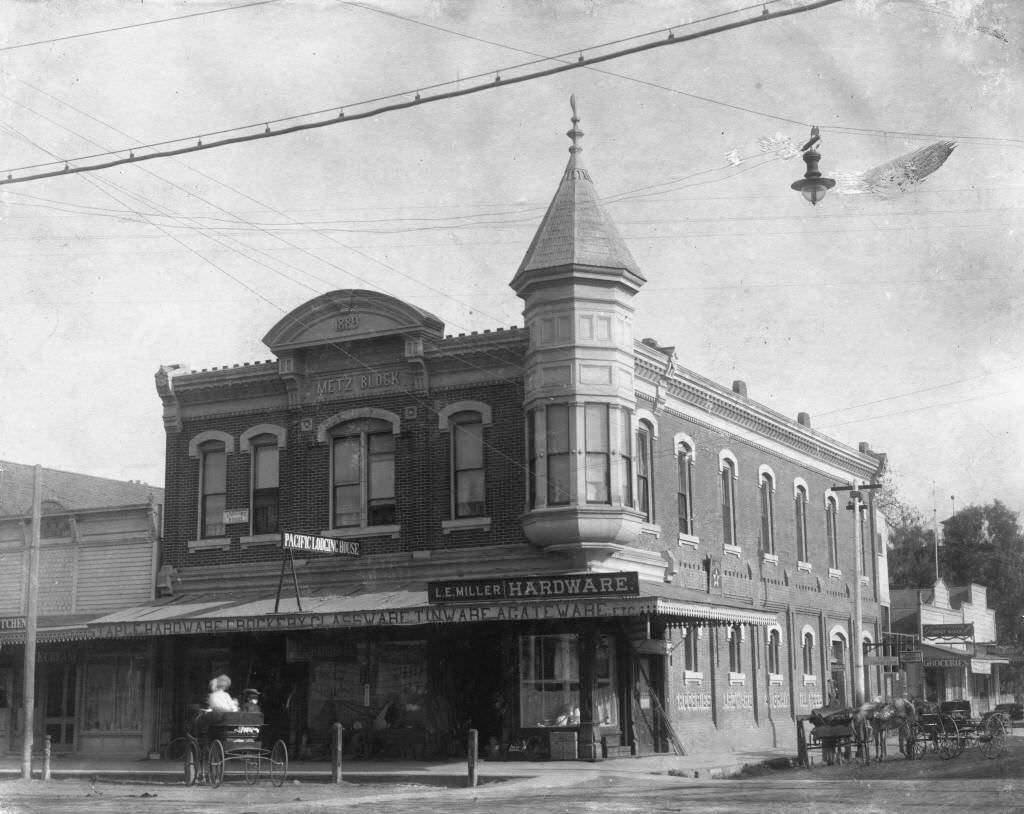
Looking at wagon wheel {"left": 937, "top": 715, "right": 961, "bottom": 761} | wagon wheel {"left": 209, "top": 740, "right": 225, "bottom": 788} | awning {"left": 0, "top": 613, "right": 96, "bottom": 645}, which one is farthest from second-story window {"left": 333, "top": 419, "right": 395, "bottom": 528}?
wagon wheel {"left": 937, "top": 715, "right": 961, "bottom": 761}

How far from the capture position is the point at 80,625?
30125mm

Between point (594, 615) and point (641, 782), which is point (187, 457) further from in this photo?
point (641, 782)

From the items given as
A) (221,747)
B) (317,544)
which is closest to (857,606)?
(317,544)

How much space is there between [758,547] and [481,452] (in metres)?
9.62

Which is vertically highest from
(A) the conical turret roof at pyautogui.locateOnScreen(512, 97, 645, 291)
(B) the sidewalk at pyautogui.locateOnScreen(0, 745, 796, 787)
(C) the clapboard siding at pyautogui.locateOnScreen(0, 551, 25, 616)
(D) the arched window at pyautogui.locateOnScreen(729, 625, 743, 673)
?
(A) the conical turret roof at pyautogui.locateOnScreen(512, 97, 645, 291)

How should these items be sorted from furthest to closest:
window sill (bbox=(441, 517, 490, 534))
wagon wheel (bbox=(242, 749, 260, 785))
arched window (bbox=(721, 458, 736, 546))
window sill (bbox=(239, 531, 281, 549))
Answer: arched window (bbox=(721, 458, 736, 546)) → window sill (bbox=(239, 531, 281, 549)) → window sill (bbox=(441, 517, 490, 534)) → wagon wheel (bbox=(242, 749, 260, 785))

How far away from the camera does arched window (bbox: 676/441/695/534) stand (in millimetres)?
30766

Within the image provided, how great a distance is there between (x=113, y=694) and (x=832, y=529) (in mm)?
20666

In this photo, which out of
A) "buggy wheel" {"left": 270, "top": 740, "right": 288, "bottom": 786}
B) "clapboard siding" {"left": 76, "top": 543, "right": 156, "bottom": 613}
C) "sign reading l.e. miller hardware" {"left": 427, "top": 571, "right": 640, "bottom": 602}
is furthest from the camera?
"clapboard siding" {"left": 76, "top": 543, "right": 156, "bottom": 613}

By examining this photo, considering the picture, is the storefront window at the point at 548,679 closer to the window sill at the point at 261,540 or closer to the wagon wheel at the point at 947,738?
the window sill at the point at 261,540

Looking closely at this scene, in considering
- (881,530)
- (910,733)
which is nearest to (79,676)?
(910,733)

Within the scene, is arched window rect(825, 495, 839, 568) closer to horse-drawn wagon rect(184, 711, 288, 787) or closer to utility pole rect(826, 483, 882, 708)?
utility pole rect(826, 483, 882, 708)

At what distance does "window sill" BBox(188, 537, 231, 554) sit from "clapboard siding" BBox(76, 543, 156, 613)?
50.6 inches

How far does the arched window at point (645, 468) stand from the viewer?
28828mm
